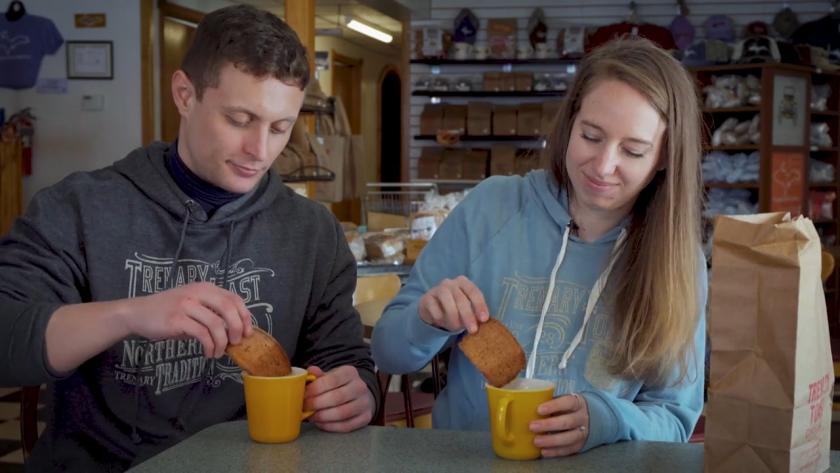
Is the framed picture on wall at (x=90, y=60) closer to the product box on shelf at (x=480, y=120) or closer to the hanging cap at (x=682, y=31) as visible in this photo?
the product box on shelf at (x=480, y=120)

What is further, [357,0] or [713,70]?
[357,0]

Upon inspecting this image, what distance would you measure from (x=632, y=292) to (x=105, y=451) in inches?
36.0

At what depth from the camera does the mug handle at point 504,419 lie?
1.28m

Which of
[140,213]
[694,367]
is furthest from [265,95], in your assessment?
[694,367]

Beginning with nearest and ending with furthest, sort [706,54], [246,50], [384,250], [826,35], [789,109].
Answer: [246,50] < [384,250] < [789,109] < [706,54] < [826,35]

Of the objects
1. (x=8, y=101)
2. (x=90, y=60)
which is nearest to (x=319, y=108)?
(x=90, y=60)

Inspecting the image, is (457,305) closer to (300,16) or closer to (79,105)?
(300,16)

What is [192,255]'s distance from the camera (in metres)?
1.72

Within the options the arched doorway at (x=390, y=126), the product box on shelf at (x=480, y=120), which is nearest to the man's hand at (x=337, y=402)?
the product box on shelf at (x=480, y=120)

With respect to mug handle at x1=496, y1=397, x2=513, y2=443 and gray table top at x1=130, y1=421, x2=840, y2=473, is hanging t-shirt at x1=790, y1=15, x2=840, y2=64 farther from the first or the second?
mug handle at x1=496, y1=397, x2=513, y2=443

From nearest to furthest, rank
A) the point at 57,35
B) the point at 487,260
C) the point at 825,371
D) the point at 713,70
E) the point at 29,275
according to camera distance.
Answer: the point at 825,371 → the point at 29,275 → the point at 487,260 → the point at 713,70 → the point at 57,35

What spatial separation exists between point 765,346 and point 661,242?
1.69 feet

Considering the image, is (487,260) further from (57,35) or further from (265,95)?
(57,35)

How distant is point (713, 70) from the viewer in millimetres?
8094
